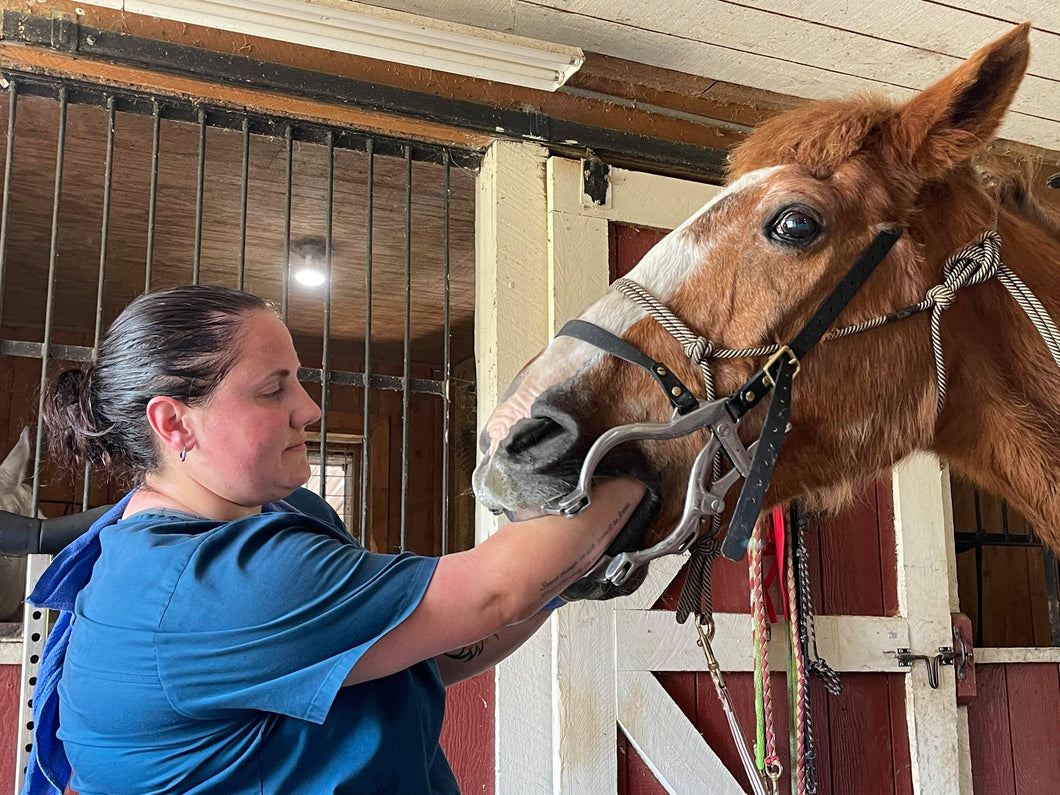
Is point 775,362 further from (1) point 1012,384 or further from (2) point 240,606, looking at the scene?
(2) point 240,606

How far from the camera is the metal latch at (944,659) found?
2568 millimetres

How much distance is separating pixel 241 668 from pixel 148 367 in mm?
394

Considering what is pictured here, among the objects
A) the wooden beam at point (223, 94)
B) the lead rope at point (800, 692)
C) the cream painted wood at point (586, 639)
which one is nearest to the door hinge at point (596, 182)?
the cream painted wood at point (586, 639)

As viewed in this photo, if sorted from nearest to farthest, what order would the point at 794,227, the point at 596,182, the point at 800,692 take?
the point at 794,227 < the point at 800,692 < the point at 596,182

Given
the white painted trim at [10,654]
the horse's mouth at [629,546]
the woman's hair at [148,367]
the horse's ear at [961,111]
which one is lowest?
the white painted trim at [10,654]

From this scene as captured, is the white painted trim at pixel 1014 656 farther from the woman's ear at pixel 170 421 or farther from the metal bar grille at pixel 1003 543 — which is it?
the woman's ear at pixel 170 421

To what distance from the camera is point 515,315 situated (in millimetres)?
2338

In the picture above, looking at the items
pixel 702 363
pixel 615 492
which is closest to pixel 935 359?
pixel 702 363

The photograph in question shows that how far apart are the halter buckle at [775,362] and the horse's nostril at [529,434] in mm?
301

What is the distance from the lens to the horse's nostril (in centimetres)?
105

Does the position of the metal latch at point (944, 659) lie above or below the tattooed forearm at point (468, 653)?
above

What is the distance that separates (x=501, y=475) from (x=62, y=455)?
2.08ft

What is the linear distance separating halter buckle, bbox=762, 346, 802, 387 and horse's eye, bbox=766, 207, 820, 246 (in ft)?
0.51

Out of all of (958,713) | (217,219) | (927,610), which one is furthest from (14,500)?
(958,713)
